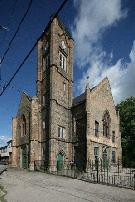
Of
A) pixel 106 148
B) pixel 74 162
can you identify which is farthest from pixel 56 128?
pixel 106 148

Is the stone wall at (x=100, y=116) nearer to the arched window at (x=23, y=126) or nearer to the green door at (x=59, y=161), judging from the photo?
the green door at (x=59, y=161)

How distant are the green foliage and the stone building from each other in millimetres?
10759

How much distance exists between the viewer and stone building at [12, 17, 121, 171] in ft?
109

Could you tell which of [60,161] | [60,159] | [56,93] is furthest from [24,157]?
[56,93]

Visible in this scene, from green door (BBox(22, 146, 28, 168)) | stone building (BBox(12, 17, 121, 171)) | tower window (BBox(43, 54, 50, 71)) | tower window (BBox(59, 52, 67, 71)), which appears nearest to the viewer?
stone building (BBox(12, 17, 121, 171))

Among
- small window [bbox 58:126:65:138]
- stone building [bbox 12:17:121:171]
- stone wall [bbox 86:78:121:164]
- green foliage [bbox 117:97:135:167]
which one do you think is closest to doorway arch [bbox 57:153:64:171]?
stone building [bbox 12:17:121:171]

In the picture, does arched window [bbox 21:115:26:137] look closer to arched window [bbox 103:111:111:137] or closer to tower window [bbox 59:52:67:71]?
tower window [bbox 59:52:67:71]

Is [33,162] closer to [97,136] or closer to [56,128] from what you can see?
[56,128]

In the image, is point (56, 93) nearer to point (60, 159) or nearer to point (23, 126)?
point (23, 126)

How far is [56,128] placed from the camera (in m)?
33.8

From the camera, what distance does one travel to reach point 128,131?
174 ft

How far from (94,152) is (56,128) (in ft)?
18.5

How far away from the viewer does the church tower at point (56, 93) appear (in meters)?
33.3

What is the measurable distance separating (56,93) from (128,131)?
23409mm
